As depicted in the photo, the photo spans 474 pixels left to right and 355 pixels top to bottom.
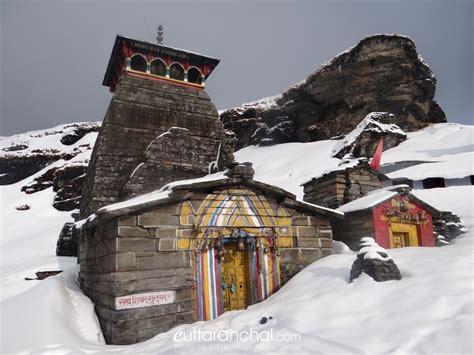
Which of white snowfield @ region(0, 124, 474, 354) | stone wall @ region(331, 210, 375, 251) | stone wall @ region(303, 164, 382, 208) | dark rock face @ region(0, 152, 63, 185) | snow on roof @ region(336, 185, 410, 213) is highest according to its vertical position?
dark rock face @ region(0, 152, 63, 185)

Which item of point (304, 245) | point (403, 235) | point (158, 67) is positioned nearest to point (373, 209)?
point (403, 235)

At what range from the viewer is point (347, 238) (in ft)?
40.0

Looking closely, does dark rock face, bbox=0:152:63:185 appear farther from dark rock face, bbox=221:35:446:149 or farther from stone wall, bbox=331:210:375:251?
stone wall, bbox=331:210:375:251

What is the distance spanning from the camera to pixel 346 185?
13.6 m

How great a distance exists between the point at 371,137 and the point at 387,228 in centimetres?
2098

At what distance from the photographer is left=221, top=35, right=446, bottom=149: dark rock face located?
35.8 metres

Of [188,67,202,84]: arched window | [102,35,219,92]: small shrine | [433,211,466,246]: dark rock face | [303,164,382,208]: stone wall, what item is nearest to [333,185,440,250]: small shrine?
[303,164,382,208]: stone wall

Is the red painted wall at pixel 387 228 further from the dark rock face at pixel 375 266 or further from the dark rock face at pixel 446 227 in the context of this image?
the dark rock face at pixel 375 266

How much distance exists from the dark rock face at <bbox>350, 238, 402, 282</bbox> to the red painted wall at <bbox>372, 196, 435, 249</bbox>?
5463 mm

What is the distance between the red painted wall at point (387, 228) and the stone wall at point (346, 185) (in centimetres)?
187

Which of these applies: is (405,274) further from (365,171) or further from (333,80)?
(333,80)

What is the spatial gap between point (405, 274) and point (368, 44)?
36.6 metres

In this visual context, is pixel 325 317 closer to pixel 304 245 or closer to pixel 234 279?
pixel 234 279

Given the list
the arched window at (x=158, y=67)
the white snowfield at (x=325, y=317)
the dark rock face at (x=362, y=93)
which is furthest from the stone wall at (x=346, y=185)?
the dark rock face at (x=362, y=93)
